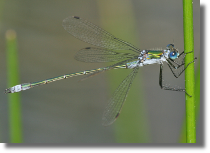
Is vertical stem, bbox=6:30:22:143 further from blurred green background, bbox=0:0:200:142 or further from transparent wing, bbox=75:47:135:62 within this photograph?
blurred green background, bbox=0:0:200:142

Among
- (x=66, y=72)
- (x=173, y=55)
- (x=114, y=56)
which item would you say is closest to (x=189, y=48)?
(x=173, y=55)

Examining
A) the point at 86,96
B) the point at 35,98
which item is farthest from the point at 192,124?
the point at 35,98

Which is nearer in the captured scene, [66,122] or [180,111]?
[180,111]

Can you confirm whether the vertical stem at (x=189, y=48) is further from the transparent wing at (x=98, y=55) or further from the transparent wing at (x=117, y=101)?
the transparent wing at (x=98, y=55)

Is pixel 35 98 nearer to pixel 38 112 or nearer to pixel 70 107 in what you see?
pixel 38 112

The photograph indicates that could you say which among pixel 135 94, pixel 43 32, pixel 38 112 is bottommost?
pixel 38 112

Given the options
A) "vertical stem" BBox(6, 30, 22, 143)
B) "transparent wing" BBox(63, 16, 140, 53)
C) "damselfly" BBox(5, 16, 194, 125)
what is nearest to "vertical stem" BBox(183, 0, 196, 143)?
"damselfly" BBox(5, 16, 194, 125)
